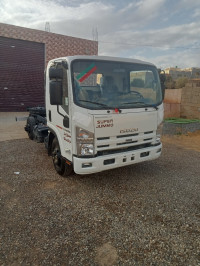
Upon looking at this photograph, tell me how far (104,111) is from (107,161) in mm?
868

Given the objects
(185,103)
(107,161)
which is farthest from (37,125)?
(185,103)

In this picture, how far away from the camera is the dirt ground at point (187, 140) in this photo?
7543mm

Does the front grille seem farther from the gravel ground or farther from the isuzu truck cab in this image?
the gravel ground

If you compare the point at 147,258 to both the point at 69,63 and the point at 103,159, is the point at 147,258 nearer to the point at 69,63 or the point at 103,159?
the point at 103,159

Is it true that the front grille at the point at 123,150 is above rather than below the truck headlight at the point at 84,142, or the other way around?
below

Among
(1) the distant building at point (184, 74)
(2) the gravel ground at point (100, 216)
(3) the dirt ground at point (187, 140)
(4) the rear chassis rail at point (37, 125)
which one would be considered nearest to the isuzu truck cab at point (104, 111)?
(2) the gravel ground at point (100, 216)

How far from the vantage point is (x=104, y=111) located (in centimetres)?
341

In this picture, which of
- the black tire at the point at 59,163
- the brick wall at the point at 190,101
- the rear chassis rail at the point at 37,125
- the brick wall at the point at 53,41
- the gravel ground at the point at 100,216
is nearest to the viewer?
the gravel ground at the point at 100,216

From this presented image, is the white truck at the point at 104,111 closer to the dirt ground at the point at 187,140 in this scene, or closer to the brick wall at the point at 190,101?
the dirt ground at the point at 187,140

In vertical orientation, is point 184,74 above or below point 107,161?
above

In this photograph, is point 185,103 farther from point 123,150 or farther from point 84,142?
point 84,142

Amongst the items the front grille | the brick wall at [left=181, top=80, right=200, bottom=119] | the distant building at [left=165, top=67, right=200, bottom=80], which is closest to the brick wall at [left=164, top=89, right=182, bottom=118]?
the brick wall at [left=181, top=80, right=200, bottom=119]

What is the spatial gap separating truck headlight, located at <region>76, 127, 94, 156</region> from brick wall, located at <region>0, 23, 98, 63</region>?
1285cm

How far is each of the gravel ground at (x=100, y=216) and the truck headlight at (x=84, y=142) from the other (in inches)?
33.8
